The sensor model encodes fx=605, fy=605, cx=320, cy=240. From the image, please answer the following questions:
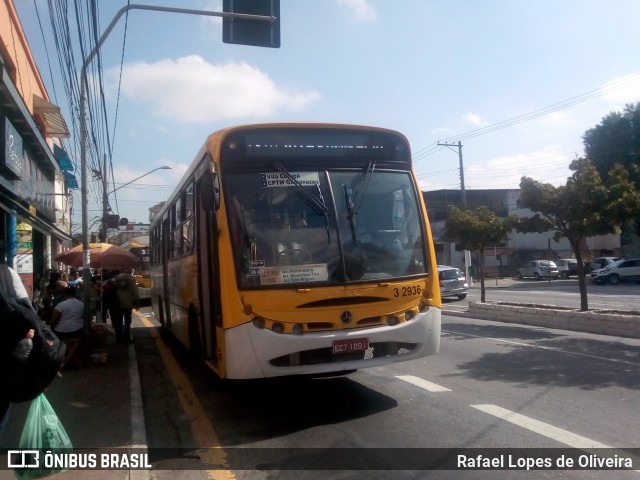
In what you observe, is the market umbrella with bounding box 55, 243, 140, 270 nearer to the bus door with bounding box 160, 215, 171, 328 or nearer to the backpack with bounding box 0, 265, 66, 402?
the bus door with bounding box 160, 215, 171, 328

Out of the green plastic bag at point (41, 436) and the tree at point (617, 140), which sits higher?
the tree at point (617, 140)

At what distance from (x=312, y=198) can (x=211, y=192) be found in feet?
3.79

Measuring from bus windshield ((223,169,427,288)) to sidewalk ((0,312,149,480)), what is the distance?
2.06 m

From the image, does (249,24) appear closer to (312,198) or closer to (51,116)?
(312,198)

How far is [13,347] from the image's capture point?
169 inches

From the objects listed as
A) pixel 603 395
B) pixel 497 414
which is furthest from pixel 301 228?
pixel 603 395

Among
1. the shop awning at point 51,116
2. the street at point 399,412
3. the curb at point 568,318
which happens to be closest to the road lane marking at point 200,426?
the street at point 399,412

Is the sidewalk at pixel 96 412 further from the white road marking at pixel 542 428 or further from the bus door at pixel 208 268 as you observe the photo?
the white road marking at pixel 542 428

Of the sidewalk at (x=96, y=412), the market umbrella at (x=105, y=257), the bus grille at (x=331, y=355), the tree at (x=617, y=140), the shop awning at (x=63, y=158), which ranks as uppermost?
the tree at (x=617, y=140)

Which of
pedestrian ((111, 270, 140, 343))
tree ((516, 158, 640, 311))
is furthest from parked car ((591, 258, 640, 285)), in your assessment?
pedestrian ((111, 270, 140, 343))

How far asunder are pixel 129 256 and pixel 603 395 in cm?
1157

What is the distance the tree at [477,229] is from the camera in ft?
71.0

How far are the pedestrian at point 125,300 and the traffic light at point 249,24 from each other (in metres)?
7.18

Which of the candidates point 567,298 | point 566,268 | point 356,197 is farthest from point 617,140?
point 356,197
